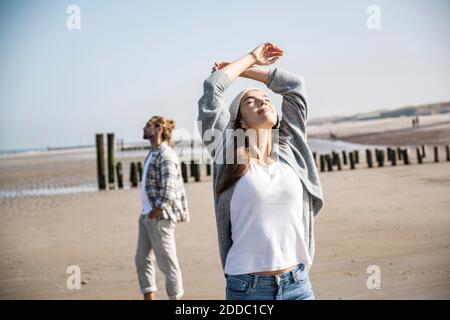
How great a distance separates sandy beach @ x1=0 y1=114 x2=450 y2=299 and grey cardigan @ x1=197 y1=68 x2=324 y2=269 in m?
3.25

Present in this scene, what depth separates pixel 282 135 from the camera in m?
3.21

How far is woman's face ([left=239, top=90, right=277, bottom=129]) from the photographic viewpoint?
302cm

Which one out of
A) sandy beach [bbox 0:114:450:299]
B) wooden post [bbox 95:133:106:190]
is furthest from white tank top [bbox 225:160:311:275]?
wooden post [bbox 95:133:106:190]

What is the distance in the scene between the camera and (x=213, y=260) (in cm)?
828

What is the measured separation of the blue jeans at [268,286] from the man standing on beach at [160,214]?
2.77 meters

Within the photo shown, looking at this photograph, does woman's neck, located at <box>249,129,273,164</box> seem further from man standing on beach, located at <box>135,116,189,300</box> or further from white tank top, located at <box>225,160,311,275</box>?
man standing on beach, located at <box>135,116,189,300</box>

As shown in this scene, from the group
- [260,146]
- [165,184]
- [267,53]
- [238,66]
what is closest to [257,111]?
[260,146]

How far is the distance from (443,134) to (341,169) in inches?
627

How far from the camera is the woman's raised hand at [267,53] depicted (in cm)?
324

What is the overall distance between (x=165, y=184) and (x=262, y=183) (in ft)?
9.58

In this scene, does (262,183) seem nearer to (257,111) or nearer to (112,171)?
(257,111)

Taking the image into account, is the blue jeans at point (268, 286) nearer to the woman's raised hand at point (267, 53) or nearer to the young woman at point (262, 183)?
the young woman at point (262, 183)
